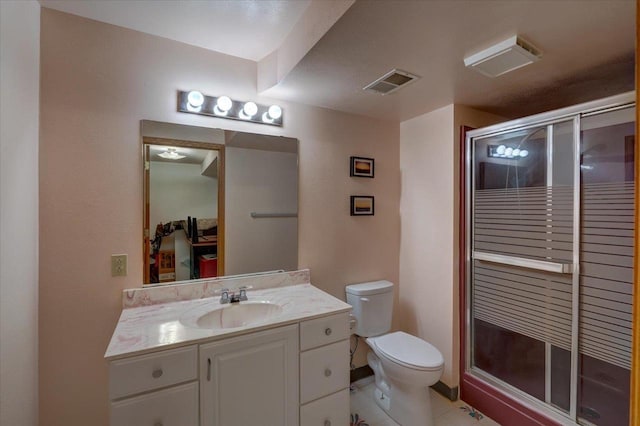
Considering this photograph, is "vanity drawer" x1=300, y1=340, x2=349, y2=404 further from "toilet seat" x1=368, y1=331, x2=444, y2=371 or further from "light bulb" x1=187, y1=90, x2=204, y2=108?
"light bulb" x1=187, y1=90, x2=204, y2=108

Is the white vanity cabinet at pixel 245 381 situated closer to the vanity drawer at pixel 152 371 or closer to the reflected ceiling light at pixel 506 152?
the vanity drawer at pixel 152 371

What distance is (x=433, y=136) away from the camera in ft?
7.58

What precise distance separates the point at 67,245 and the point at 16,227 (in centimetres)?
29

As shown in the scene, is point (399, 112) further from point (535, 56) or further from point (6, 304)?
point (6, 304)

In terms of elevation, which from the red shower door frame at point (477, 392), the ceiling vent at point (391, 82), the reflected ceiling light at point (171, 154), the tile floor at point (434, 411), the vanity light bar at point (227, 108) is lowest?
the tile floor at point (434, 411)

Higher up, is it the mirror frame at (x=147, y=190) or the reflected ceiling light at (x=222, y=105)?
the reflected ceiling light at (x=222, y=105)

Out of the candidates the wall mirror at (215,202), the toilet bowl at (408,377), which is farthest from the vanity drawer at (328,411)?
the wall mirror at (215,202)

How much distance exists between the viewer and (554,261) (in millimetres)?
1693

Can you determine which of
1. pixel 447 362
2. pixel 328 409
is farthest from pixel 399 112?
pixel 328 409

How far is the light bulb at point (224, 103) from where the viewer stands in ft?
5.96

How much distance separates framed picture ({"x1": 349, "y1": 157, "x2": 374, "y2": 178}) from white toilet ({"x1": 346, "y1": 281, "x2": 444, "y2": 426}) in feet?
3.03

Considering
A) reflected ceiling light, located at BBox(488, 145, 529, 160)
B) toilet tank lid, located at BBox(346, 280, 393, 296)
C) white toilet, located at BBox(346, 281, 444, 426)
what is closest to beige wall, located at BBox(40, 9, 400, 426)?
toilet tank lid, located at BBox(346, 280, 393, 296)

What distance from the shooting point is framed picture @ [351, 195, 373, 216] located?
2369 mm

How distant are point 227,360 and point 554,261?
6.22 ft
